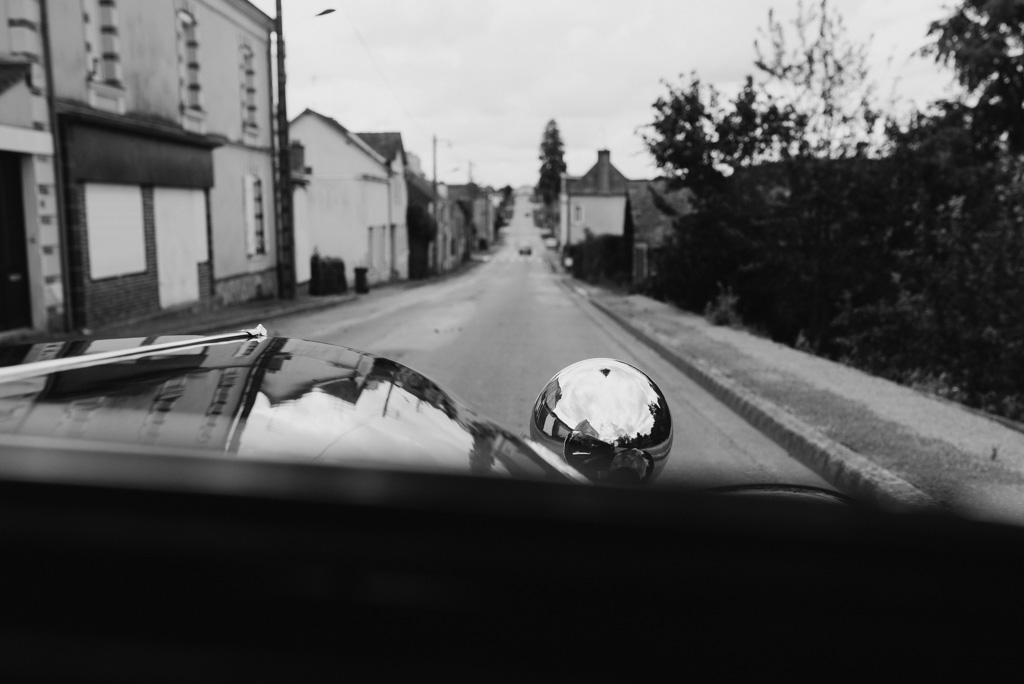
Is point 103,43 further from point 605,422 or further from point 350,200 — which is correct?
point 350,200

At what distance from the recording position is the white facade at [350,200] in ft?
132

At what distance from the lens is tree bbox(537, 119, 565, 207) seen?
408ft

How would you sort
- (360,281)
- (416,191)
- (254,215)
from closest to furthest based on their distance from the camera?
1. (254,215)
2. (360,281)
3. (416,191)

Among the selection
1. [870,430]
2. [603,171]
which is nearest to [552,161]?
[603,171]

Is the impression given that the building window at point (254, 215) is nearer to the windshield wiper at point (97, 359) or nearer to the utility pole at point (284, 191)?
the utility pole at point (284, 191)

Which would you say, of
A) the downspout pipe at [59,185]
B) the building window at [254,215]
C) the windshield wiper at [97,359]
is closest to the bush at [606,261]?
the building window at [254,215]

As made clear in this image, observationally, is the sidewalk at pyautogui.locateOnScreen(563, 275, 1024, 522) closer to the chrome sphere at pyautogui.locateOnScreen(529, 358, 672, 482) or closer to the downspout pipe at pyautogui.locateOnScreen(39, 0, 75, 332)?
the chrome sphere at pyautogui.locateOnScreen(529, 358, 672, 482)

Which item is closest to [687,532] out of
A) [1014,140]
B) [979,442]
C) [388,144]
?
[979,442]

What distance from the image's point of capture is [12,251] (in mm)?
13969

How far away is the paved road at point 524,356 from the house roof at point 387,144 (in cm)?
2760

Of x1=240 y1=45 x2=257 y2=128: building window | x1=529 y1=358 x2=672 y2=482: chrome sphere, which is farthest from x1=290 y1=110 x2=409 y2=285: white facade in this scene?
x1=529 y1=358 x2=672 y2=482: chrome sphere

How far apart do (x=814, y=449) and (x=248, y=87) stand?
22759 mm

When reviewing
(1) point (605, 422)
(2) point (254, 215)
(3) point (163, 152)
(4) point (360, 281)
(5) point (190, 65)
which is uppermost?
(5) point (190, 65)

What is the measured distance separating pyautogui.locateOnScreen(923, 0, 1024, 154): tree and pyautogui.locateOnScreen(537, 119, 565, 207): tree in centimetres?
10185
